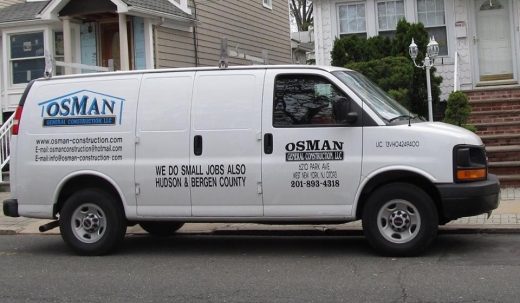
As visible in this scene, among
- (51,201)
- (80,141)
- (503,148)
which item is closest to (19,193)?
(51,201)

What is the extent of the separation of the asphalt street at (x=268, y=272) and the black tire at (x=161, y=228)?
283 millimetres

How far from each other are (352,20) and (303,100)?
371 inches

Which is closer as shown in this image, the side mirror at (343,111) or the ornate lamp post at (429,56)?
the side mirror at (343,111)

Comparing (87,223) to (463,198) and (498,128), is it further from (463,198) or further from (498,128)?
(498,128)

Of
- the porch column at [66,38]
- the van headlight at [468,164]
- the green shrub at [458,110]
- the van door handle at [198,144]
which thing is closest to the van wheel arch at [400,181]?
the van headlight at [468,164]

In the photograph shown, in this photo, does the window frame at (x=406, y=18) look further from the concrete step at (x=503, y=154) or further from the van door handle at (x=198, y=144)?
the van door handle at (x=198, y=144)

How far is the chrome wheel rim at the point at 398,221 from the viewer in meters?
6.95

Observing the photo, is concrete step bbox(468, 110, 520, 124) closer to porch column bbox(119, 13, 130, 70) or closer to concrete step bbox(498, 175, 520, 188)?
concrete step bbox(498, 175, 520, 188)

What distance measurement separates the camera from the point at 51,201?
25.7 feet

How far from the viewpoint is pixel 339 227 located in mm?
8883

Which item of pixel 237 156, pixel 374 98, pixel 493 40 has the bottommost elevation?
pixel 237 156

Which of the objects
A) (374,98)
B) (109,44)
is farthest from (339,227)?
(109,44)

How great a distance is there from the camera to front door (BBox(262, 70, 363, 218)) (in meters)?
7.04

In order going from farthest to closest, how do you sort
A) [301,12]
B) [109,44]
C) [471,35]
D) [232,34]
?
[301,12], [232,34], [109,44], [471,35]
